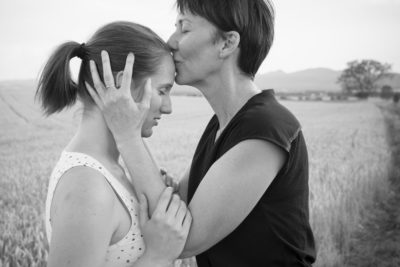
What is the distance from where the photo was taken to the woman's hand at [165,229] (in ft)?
5.46

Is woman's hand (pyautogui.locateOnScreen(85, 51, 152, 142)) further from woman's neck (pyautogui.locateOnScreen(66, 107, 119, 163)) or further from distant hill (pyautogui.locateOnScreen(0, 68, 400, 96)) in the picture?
distant hill (pyautogui.locateOnScreen(0, 68, 400, 96))

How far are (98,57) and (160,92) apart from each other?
0.38 metres

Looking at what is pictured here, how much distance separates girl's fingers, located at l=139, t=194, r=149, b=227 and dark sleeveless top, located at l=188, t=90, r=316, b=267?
0.44 meters

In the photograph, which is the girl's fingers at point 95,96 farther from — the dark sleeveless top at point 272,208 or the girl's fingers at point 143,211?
the dark sleeveless top at point 272,208

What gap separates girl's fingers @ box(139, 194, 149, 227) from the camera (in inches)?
67.3

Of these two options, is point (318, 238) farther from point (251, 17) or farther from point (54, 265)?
point (54, 265)

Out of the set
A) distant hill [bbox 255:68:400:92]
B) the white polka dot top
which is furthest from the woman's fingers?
distant hill [bbox 255:68:400:92]

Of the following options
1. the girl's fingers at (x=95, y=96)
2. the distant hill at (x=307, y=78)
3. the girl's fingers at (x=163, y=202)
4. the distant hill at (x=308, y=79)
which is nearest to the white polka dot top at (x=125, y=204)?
the girl's fingers at (x=163, y=202)

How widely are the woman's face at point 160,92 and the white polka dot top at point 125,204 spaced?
43 cm

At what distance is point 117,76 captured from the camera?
1857 mm

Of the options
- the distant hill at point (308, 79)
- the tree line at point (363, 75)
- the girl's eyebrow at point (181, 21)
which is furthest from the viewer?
the distant hill at point (308, 79)

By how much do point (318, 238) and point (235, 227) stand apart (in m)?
3.68

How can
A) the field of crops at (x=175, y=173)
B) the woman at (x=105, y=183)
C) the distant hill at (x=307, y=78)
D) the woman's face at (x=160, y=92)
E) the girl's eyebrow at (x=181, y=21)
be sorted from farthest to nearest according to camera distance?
the distant hill at (x=307, y=78)
the field of crops at (x=175, y=173)
the girl's eyebrow at (x=181, y=21)
the woman's face at (x=160, y=92)
the woman at (x=105, y=183)

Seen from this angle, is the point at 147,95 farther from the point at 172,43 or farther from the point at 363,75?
the point at 363,75
